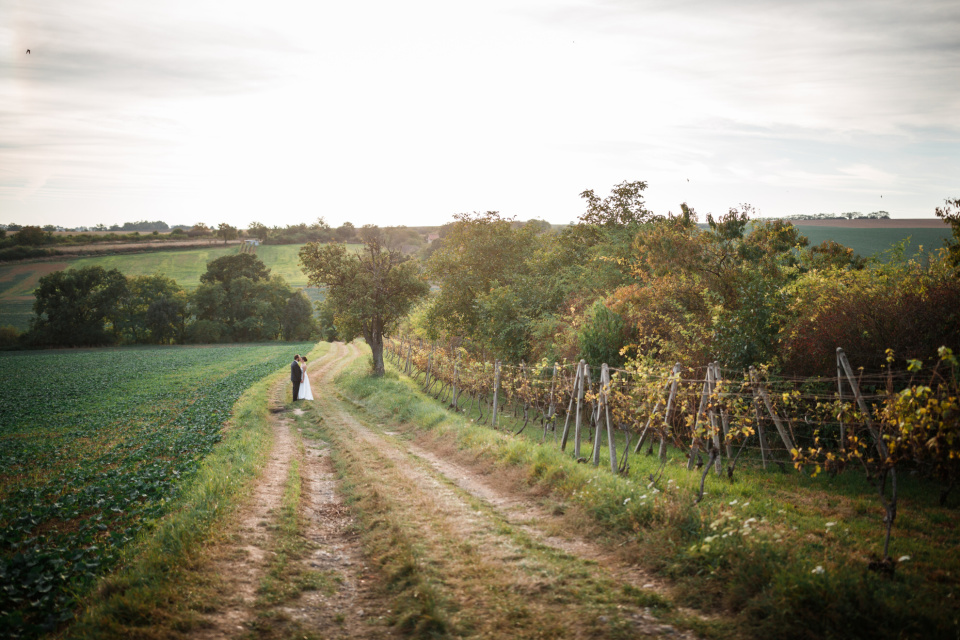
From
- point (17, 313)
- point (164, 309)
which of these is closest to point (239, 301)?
point (164, 309)

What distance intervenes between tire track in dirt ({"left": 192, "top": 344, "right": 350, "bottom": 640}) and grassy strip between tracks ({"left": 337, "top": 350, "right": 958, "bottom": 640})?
17.2 feet

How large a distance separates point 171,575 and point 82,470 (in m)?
9.88

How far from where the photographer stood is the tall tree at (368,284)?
32.1m

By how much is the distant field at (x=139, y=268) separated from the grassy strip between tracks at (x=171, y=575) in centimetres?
5394

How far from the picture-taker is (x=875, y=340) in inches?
459

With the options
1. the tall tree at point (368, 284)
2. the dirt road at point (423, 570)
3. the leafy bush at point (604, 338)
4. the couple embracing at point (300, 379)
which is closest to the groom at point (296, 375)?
the couple embracing at point (300, 379)

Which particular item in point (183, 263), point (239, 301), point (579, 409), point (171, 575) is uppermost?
point (183, 263)

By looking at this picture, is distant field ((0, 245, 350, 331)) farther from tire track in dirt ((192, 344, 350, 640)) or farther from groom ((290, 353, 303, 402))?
tire track in dirt ((192, 344, 350, 640))

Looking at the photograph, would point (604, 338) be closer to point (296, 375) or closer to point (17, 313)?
point (296, 375)

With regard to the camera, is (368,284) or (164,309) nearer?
(368,284)

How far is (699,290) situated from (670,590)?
558 inches

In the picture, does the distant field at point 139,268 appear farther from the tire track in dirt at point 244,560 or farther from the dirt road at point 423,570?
the dirt road at point 423,570

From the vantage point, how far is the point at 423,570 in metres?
7.03

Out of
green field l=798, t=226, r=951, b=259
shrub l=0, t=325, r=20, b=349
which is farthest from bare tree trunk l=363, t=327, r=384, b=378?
shrub l=0, t=325, r=20, b=349
